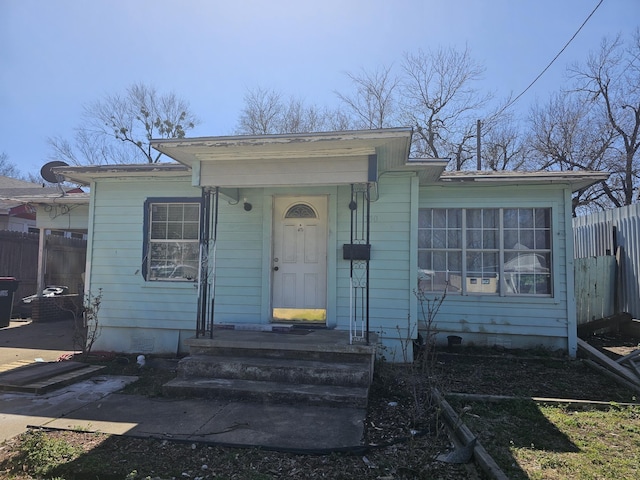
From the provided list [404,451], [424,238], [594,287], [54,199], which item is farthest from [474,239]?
[54,199]

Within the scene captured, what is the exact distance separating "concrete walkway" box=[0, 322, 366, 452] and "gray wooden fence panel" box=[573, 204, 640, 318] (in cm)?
717

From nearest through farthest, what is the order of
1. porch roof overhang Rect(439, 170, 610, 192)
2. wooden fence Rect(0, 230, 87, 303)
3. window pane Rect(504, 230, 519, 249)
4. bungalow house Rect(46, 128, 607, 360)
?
1. bungalow house Rect(46, 128, 607, 360)
2. porch roof overhang Rect(439, 170, 610, 192)
3. window pane Rect(504, 230, 519, 249)
4. wooden fence Rect(0, 230, 87, 303)

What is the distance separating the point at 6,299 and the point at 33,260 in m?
3.31

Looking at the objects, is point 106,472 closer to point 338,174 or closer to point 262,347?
point 262,347

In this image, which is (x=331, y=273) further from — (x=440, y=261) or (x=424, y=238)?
(x=440, y=261)

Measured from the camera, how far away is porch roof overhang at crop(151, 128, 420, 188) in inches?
192

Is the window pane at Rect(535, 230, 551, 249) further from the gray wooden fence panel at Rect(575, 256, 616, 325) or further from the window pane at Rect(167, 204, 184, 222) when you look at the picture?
the window pane at Rect(167, 204, 184, 222)

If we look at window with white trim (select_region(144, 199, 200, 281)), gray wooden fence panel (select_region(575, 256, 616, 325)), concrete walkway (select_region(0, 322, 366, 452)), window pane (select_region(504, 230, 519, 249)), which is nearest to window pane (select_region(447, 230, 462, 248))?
window pane (select_region(504, 230, 519, 249))

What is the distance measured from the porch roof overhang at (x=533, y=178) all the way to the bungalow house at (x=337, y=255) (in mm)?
19

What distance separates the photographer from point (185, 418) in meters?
4.04

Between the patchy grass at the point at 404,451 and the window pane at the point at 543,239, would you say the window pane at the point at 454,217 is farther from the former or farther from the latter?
the patchy grass at the point at 404,451

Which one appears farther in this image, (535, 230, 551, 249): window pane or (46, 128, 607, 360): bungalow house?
(535, 230, 551, 249): window pane

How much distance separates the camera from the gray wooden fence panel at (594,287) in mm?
8289

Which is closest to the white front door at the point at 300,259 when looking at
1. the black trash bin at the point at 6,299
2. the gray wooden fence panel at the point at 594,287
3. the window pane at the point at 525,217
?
the window pane at the point at 525,217
